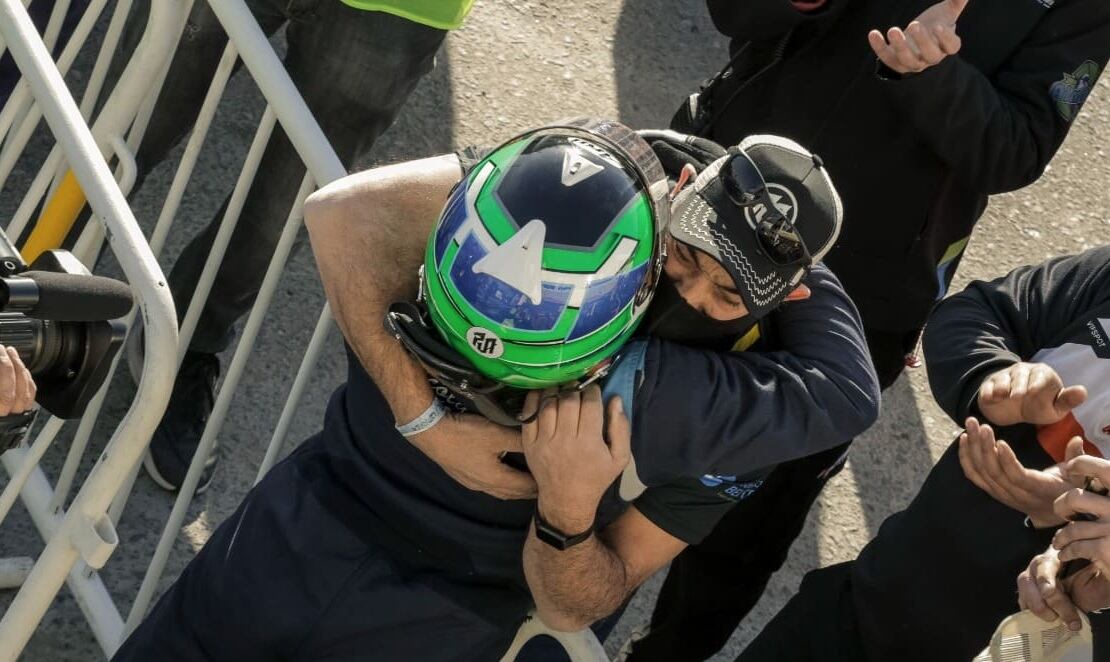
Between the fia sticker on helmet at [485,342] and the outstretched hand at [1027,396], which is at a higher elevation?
the fia sticker on helmet at [485,342]

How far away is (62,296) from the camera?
234 cm

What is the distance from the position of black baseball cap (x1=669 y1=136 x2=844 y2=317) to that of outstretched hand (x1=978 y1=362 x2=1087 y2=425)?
651mm

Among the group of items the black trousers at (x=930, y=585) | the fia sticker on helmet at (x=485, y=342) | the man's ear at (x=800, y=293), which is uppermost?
the fia sticker on helmet at (x=485, y=342)

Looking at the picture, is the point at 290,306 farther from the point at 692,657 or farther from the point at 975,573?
the point at 975,573

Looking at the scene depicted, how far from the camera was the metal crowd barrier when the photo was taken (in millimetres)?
2574

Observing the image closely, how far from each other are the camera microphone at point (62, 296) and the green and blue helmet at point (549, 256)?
1.85ft

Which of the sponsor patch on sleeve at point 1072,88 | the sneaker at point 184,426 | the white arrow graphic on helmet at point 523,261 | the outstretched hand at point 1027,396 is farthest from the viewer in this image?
the sneaker at point 184,426

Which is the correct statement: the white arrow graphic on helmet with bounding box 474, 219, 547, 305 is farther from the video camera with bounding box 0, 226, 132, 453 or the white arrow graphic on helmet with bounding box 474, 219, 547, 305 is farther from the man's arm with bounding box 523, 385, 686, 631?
the video camera with bounding box 0, 226, 132, 453

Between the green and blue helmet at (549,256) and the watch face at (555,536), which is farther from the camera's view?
the watch face at (555,536)

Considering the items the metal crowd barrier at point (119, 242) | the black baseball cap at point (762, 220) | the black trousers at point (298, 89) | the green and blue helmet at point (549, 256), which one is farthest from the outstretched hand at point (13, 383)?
the black trousers at point (298, 89)

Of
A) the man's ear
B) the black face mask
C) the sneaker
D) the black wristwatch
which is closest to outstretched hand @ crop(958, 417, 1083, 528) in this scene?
the man's ear

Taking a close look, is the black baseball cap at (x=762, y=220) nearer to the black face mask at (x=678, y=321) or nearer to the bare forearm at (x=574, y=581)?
the black face mask at (x=678, y=321)

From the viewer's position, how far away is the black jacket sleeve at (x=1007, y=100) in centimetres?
321

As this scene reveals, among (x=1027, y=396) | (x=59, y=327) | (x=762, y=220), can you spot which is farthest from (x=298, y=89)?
(x=1027, y=396)
